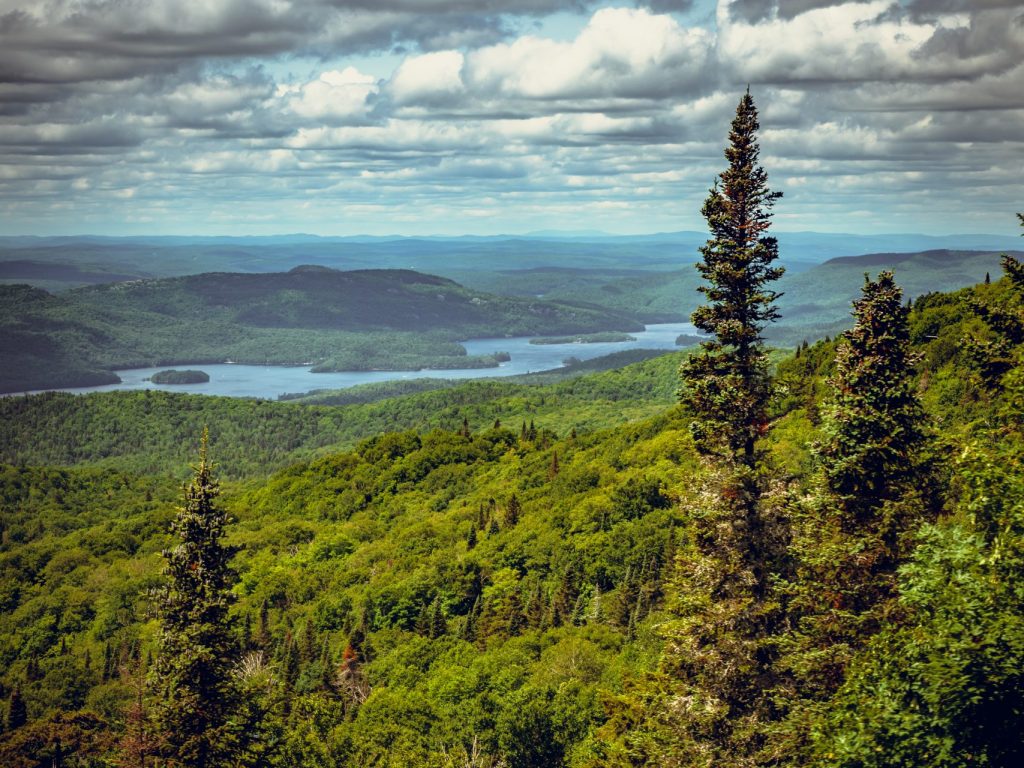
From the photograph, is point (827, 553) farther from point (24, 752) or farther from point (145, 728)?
point (24, 752)

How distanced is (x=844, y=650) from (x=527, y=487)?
137658mm

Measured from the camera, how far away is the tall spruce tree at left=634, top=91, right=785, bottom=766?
28922mm

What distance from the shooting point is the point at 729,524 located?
29531 mm

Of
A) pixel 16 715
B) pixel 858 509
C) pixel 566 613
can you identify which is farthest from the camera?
pixel 16 715

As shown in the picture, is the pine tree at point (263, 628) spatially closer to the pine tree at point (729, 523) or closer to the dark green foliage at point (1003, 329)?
the pine tree at point (729, 523)

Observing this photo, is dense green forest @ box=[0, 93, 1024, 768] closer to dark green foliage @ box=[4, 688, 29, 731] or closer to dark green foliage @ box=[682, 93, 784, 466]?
dark green foliage @ box=[682, 93, 784, 466]

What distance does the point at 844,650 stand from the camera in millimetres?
27750

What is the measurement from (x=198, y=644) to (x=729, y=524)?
885 inches

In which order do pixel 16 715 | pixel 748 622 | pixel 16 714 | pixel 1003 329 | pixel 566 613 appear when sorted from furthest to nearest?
1. pixel 16 714
2. pixel 16 715
3. pixel 566 613
4. pixel 1003 329
5. pixel 748 622

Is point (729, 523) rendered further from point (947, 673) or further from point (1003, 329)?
point (1003, 329)

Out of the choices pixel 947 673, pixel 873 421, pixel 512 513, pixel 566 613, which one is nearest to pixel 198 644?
pixel 873 421

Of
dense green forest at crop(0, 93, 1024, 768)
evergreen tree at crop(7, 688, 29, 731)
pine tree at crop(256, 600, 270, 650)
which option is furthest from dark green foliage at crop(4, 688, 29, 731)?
pine tree at crop(256, 600, 270, 650)

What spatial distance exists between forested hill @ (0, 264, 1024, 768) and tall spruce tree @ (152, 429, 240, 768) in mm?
1351

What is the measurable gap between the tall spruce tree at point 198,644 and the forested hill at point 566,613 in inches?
53.2
